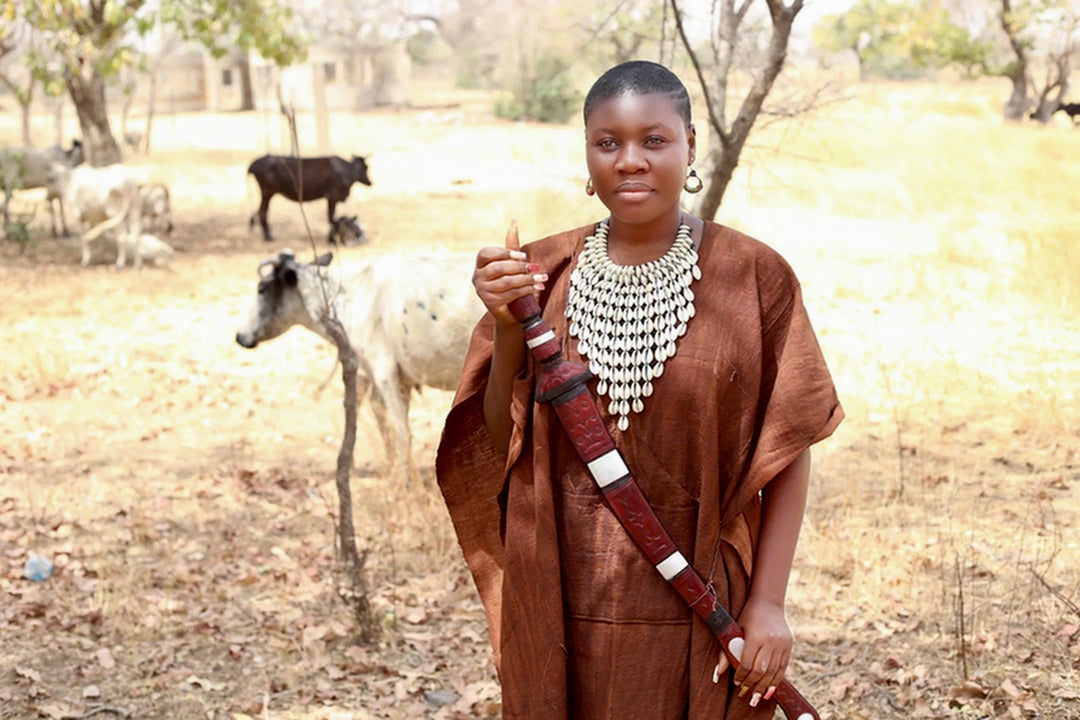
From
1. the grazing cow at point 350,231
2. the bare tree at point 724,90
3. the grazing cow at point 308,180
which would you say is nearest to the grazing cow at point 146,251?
the grazing cow at point 308,180

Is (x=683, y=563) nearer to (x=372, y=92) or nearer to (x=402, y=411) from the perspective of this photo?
(x=402, y=411)

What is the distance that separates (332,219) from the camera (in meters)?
16.2

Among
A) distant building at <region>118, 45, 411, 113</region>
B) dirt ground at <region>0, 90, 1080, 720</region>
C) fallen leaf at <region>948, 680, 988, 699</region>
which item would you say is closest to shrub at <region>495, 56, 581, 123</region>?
distant building at <region>118, 45, 411, 113</region>

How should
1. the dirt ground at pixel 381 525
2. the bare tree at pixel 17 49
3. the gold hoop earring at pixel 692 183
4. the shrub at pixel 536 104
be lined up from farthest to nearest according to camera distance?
Result: the shrub at pixel 536 104
the bare tree at pixel 17 49
the dirt ground at pixel 381 525
the gold hoop earring at pixel 692 183

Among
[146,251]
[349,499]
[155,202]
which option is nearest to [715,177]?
[349,499]

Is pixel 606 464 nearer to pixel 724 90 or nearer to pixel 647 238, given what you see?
pixel 647 238

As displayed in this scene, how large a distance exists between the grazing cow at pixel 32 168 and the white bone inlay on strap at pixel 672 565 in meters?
15.0

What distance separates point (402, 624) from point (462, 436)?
2.68 m

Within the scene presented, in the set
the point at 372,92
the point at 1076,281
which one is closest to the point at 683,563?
the point at 1076,281

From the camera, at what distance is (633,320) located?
1980mm

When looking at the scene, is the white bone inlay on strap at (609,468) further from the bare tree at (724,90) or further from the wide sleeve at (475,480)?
the bare tree at (724,90)

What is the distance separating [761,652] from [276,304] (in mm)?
5085

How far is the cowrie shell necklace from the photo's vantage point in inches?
77.2

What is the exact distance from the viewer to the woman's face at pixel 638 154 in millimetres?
1922
